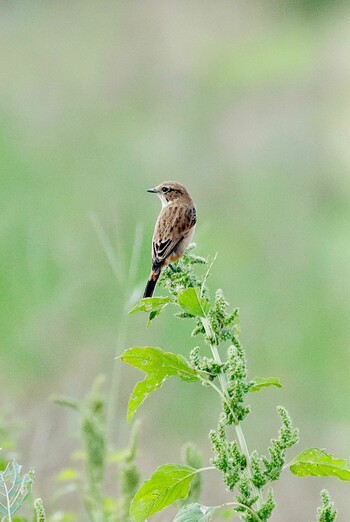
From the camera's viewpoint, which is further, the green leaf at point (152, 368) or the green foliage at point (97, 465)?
the green foliage at point (97, 465)

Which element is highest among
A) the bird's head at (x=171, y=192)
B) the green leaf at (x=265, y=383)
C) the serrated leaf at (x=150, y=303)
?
the bird's head at (x=171, y=192)

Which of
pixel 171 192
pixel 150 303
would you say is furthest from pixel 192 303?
pixel 171 192

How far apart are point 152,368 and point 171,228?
0.82 metres

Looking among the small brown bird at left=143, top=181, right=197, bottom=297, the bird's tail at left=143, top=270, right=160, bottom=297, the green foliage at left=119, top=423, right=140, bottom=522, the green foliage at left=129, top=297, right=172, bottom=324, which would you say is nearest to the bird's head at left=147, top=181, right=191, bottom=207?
the small brown bird at left=143, top=181, right=197, bottom=297

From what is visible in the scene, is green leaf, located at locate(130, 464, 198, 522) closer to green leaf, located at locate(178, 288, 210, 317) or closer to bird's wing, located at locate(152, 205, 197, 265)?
green leaf, located at locate(178, 288, 210, 317)

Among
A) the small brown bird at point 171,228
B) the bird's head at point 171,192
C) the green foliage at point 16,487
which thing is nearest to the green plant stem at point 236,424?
the green foliage at point 16,487

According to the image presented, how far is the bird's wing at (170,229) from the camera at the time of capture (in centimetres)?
135

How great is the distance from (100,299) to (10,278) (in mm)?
661

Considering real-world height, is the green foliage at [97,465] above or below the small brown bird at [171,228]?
below

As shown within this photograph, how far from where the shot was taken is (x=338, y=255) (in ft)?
17.3

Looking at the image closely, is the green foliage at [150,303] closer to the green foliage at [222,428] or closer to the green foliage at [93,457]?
the green foliage at [222,428]

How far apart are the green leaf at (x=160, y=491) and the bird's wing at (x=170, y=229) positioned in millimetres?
576

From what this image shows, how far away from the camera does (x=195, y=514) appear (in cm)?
68

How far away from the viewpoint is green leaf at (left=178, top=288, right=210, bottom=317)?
694 millimetres
